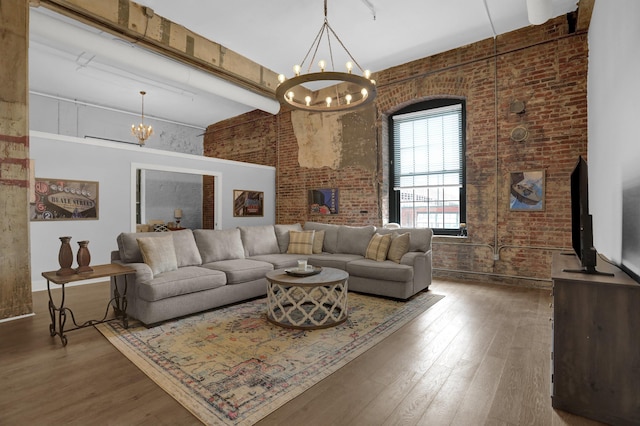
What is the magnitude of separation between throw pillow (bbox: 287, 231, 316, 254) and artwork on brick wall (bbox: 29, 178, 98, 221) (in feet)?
11.3

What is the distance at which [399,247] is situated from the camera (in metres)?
4.79

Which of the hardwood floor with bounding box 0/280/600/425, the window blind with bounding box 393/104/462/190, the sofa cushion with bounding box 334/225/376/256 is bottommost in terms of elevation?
the hardwood floor with bounding box 0/280/600/425

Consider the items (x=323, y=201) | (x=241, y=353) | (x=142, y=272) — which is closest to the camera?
(x=241, y=353)

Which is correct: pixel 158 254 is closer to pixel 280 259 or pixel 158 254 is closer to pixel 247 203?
pixel 280 259

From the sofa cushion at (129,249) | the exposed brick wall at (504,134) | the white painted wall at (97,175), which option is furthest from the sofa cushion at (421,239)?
the white painted wall at (97,175)

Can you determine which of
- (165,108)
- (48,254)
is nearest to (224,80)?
(165,108)

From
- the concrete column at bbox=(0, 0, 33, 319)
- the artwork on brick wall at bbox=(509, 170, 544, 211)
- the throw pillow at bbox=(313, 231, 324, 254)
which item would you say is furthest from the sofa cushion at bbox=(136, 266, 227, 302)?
the artwork on brick wall at bbox=(509, 170, 544, 211)

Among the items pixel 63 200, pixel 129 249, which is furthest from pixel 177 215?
pixel 129 249

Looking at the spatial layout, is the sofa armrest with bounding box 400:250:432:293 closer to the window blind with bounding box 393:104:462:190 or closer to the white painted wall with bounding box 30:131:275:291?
the window blind with bounding box 393:104:462:190

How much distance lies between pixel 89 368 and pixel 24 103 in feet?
10.8

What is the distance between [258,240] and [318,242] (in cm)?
107

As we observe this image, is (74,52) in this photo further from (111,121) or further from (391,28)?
(391,28)

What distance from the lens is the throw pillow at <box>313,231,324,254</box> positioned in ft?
19.1

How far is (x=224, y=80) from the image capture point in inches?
261
